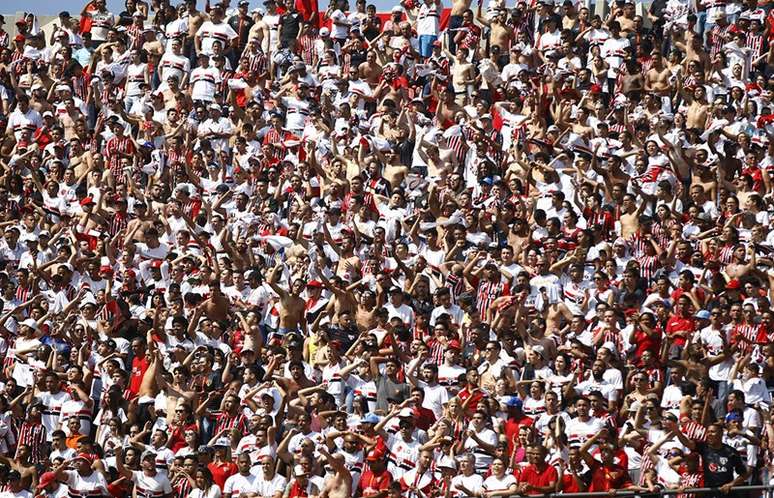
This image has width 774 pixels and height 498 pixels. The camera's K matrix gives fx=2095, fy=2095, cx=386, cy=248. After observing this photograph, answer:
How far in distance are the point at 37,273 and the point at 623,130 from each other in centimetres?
779

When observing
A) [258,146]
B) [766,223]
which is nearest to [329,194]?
[258,146]

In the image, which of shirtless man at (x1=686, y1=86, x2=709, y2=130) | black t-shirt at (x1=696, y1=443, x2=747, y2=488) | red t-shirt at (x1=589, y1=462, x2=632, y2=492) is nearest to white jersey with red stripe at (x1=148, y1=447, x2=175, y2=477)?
red t-shirt at (x1=589, y1=462, x2=632, y2=492)

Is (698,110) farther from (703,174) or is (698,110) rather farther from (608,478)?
(608,478)

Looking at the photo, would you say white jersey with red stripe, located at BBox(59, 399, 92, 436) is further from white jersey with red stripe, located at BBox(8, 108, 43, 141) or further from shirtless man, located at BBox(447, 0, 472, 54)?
shirtless man, located at BBox(447, 0, 472, 54)

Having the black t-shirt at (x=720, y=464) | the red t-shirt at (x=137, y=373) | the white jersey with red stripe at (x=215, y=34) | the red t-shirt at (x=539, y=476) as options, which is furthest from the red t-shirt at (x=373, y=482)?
the white jersey with red stripe at (x=215, y=34)

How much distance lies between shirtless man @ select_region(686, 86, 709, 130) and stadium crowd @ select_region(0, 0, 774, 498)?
47mm

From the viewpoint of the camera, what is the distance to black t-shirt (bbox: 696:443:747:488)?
67.3ft

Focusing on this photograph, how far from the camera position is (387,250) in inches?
1011

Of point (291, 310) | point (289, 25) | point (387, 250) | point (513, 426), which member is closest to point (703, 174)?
point (387, 250)

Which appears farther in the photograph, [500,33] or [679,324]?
[500,33]

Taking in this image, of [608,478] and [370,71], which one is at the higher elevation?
[370,71]

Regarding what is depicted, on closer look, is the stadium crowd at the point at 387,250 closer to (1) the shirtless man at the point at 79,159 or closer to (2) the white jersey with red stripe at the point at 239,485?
(1) the shirtless man at the point at 79,159

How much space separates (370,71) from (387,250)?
5.05m

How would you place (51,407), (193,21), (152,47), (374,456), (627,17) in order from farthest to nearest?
(193,21)
(152,47)
(627,17)
(51,407)
(374,456)
